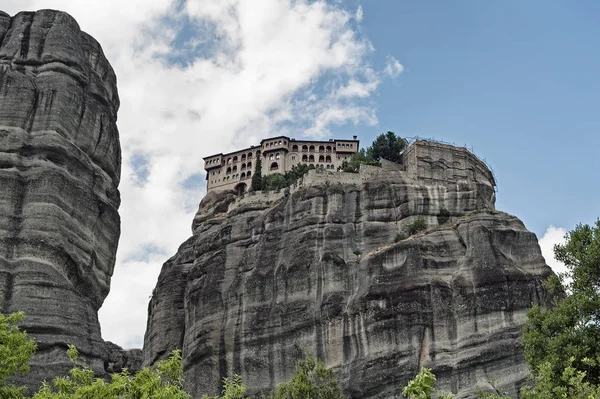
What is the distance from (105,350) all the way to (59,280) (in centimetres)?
399

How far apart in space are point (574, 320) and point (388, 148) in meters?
61.8

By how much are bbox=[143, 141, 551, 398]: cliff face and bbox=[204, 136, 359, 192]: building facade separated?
29.7 metres

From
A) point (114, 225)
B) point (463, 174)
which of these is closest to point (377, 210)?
point (463, 174)

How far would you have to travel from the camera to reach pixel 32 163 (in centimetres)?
4616

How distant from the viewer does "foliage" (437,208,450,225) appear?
78312 mm

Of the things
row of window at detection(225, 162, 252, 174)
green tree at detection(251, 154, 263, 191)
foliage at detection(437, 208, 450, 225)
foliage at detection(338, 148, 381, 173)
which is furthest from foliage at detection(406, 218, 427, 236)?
row of window at detection(225, 162, 252, 174)

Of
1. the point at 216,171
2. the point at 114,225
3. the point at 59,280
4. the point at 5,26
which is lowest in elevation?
the point at 59,280

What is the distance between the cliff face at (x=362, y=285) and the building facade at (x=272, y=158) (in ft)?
97.4

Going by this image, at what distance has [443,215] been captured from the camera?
78.9 metres

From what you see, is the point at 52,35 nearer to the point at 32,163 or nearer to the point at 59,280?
the point at 32,163

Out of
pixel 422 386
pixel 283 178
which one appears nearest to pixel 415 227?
→ pixel 283 178

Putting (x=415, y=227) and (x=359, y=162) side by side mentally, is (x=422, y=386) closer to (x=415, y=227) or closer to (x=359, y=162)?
(x=415, y=227)

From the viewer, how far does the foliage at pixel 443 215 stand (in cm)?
7831

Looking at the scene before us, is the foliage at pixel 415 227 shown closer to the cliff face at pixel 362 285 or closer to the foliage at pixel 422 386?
the cliff face at pixel 362 285
